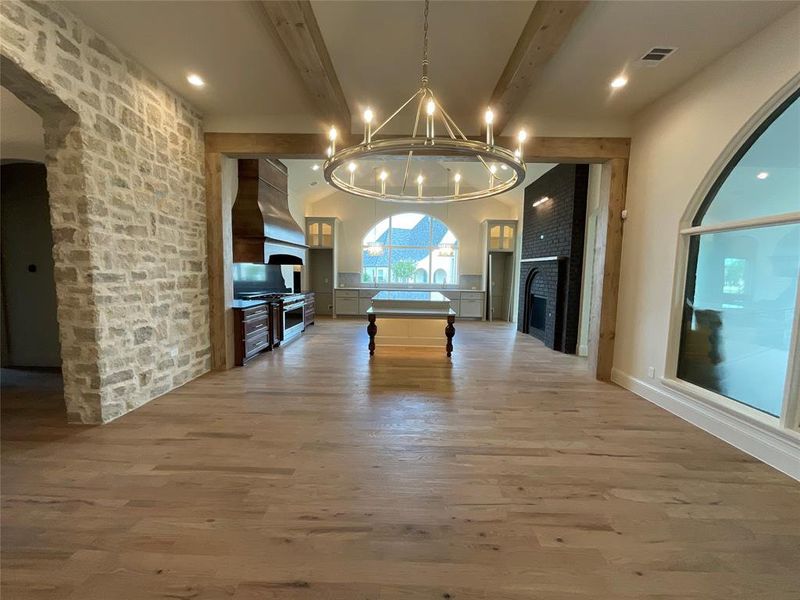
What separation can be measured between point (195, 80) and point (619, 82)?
12.6 ft

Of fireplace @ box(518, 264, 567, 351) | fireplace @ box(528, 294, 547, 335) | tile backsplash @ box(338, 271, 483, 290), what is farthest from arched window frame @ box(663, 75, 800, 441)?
tile backsplash @ box(338, 271, 483, 290)

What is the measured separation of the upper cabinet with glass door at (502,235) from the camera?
8312 millimetres

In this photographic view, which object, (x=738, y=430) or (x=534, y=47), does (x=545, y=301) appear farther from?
(x=534, y=47)

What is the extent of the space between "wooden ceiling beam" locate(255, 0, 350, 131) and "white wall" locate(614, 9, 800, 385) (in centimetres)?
311

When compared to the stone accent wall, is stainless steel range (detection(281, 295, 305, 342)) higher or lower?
lower

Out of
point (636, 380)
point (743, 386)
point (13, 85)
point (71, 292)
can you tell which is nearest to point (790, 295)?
point (743, 386)

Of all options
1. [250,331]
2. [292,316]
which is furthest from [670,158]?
[292,316]

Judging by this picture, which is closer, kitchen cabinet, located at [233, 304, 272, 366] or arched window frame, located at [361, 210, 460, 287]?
kitchen cabinet, located at [233, 304, 272, 366]

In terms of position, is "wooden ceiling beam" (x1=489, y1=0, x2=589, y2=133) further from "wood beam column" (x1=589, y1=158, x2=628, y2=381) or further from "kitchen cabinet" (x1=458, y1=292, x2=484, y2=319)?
"kitchen cabinet" (x1=458, y1=292, x2=484, y2=319)

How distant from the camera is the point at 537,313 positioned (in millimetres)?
6336

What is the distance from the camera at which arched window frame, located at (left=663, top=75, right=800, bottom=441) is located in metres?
2.03

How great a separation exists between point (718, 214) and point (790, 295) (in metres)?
0.84

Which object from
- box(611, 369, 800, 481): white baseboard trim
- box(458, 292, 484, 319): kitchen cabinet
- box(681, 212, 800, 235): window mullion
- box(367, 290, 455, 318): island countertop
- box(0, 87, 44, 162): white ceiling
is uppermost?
box(0, 87, 44, 162): white ceiling

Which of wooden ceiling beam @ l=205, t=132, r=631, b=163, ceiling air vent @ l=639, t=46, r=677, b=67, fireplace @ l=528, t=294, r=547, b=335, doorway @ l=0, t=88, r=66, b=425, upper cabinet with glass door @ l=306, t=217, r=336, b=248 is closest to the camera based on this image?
ceiling air vent @ l=639, t=46, r=677, b=67
